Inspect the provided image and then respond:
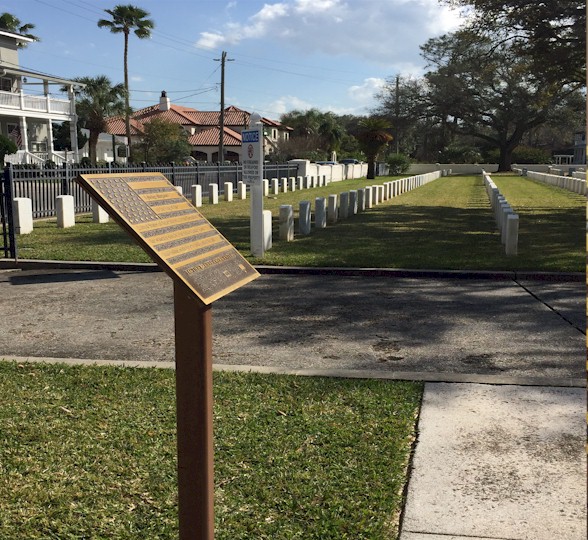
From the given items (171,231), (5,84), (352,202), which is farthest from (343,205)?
(5,84)

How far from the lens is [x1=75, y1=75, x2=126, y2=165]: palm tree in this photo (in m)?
53.2

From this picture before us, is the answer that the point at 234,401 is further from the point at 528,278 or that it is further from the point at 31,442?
the point at 528,278

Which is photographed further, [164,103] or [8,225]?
[164,103]

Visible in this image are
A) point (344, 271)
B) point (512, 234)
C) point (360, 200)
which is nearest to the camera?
point (344, 271)

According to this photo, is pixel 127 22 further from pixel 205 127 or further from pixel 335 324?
pixel 335 324

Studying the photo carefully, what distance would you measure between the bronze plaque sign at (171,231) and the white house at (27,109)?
37270 mm

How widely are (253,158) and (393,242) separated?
138 inches

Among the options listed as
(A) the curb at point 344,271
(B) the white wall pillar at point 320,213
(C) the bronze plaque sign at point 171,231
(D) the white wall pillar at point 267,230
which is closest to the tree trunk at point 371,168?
(B) the white wall pillar at point 320,213

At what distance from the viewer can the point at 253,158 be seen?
11.6 metres

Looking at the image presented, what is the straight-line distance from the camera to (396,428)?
433 centimetres

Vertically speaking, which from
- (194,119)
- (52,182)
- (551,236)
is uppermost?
(194,119)

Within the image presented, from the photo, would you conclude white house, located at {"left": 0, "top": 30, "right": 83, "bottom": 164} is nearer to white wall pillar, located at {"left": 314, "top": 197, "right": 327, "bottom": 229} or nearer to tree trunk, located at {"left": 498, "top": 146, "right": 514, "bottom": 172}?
white wall pillar, located at {"left": 314, "top": 197, "right": 327, "bottom": 229}

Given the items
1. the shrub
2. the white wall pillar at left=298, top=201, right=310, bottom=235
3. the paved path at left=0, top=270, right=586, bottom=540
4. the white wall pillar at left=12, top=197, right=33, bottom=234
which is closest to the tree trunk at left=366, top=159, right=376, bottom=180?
the shrub

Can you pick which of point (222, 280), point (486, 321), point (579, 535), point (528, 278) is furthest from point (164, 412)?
point (528, 278)
